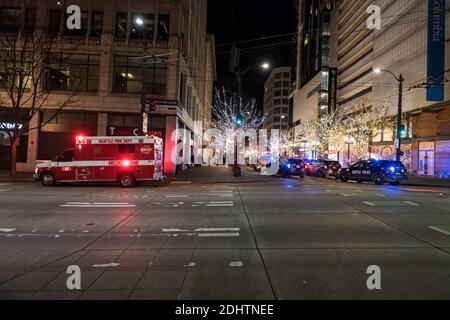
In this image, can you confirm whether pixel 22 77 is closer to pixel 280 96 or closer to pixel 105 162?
pixel 105 162

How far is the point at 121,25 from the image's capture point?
118 ft

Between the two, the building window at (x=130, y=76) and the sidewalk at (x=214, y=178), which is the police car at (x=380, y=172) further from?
the building window at (x=130, y=76)

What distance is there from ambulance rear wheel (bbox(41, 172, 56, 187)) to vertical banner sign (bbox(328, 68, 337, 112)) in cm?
6765

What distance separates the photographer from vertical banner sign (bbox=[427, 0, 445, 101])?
4031 centimetres

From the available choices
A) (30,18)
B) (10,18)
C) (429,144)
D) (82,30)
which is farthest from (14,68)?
(429,144)

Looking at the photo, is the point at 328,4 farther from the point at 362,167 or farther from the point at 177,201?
the point at 177,201

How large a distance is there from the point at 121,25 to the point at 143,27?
6.31 feet

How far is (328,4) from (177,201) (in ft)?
310

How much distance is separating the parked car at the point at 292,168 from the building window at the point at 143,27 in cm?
1541

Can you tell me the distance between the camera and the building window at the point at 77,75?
35406 millimetres

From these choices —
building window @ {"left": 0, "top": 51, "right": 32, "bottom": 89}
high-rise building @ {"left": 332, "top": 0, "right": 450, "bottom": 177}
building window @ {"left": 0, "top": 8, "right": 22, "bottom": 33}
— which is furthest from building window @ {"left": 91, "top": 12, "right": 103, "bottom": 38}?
high-rise building @ {"left": 332, "top": 0, "right": 450, "bottom": 177}

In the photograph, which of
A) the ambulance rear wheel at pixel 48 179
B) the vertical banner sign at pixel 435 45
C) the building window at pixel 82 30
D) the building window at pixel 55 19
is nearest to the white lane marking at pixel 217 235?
the ambulance rear wheel at pixel 48 179

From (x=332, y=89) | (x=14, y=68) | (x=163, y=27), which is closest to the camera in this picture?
(x=14, y=68)

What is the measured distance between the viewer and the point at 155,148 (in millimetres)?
23875
